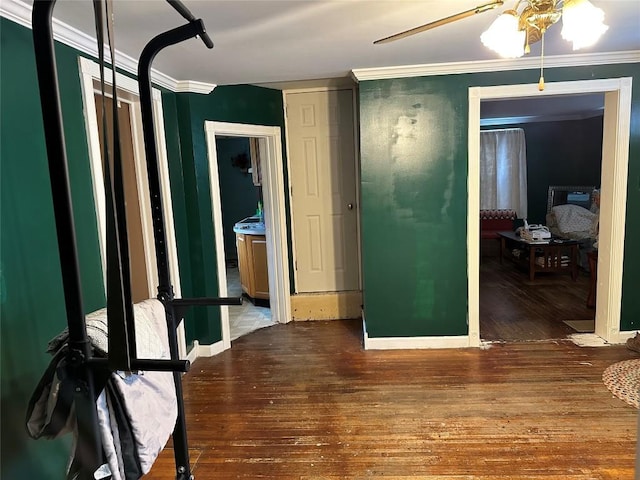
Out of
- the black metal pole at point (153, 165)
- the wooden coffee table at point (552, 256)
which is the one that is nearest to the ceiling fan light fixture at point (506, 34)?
the black metal pole at point (153, 165)

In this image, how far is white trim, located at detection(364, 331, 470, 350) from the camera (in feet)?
11.6

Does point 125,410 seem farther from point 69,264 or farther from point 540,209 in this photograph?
point 540,209

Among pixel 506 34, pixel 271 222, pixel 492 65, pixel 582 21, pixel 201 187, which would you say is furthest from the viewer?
pixel 271 222

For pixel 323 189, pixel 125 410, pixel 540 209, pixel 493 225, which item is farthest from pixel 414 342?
pixel 540 209

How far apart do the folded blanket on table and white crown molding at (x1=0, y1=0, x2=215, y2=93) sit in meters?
1.30

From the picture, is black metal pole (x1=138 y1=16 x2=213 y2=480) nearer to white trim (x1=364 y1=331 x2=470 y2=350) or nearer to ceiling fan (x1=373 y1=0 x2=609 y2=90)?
ceiling fan (x1=373 y1=0 x2=609 y2=90)

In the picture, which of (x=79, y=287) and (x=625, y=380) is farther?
(x=625, y=380)

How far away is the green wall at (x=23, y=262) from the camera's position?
1.64 m

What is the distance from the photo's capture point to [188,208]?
3.46 metres

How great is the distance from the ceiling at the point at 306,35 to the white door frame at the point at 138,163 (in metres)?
0.21

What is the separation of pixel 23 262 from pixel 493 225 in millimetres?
6825

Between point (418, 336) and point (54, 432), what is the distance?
9.38ft

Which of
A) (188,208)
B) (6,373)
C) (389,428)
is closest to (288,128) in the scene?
(188,208)

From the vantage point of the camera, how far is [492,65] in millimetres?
3176
